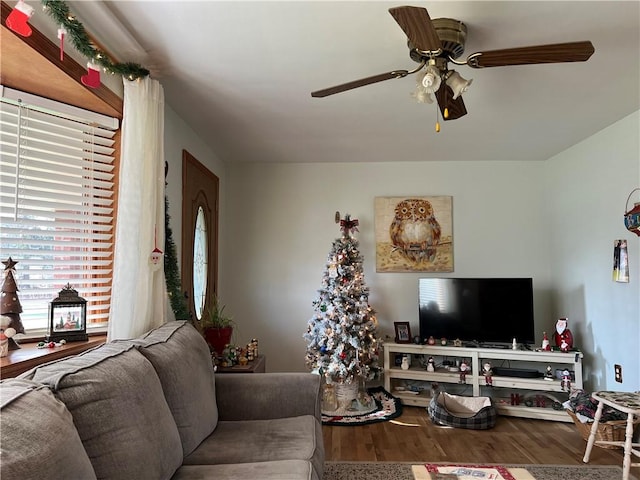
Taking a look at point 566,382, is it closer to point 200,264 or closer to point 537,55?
point 537,55

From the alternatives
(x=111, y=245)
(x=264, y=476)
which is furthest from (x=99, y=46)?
(x=264, y=476)

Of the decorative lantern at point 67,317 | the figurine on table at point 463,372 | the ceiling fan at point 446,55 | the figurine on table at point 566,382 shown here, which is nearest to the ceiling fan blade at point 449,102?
the ceiling fan at point 446,55

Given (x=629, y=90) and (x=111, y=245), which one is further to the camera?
(x=629, y=90)

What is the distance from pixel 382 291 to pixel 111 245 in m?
3.01

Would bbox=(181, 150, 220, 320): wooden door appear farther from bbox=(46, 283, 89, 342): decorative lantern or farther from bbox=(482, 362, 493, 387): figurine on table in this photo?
bbox=(482, 362, 493, 387): figurine on table

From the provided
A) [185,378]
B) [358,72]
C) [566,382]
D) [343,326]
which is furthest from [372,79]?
[566,382]

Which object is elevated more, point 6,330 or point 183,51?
point 183,51

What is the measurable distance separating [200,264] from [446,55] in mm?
2864

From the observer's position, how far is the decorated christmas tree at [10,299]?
191 centimetres

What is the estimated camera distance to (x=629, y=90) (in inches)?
113

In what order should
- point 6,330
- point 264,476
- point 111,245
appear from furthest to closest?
1. point 111,245
2. point 6,330
3. point 264,476

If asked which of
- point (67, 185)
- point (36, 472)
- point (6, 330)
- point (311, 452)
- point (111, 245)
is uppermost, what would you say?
point (67, 185)

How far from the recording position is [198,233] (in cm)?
405

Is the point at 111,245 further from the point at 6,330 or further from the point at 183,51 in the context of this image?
the point at 183,51
